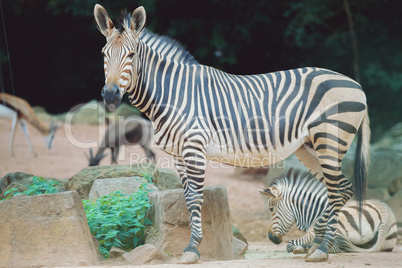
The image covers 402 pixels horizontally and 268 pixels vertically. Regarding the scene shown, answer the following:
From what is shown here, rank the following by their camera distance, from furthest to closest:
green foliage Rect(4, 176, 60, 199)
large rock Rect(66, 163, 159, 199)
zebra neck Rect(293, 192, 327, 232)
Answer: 1. large rock Rect(66, 163, 159, 199)
2. zebra neck Rect(293, 192, 327, 232)
3. green foliage Rect(4, 176, 60, 199)

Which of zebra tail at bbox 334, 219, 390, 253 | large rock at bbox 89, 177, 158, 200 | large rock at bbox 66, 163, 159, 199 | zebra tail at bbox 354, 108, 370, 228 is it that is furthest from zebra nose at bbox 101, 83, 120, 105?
zebra tail at bbox 334, 219, 390, 253

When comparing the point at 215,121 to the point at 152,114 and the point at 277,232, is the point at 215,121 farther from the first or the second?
the point at 277,232

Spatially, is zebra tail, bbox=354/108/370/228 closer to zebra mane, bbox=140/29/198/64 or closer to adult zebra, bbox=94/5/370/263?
adult zebra, bbox=94/5/370/263

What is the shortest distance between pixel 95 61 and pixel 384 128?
9928 mm

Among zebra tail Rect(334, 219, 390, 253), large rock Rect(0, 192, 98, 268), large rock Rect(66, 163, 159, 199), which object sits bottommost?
zebra tail Rect(334, 219, 390, 253)

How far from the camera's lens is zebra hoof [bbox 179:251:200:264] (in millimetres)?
4289

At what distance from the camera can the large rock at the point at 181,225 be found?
4.75 meters

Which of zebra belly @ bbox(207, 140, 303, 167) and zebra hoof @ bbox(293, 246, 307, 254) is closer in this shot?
zebra belly @ bbox(207, 140, 303, 167)

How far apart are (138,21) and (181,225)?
2075 mm

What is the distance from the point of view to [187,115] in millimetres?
4617

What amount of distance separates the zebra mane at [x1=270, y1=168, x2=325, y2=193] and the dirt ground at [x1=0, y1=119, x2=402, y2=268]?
86 cm

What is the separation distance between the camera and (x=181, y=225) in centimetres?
480

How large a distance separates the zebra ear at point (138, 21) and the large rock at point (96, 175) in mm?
2088

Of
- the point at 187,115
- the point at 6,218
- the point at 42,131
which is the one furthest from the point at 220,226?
the point at 42,131
